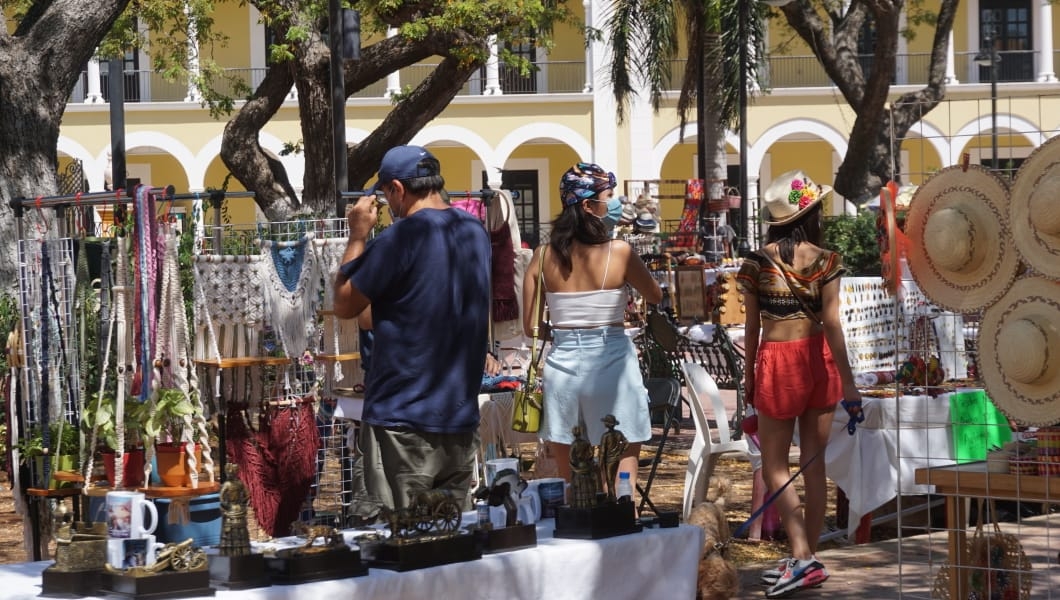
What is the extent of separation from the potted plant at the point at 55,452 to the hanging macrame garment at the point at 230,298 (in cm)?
98

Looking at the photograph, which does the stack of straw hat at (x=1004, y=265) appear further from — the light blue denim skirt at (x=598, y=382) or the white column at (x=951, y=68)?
the white column at (x=951, y=68)

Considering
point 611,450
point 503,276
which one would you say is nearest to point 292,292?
point 503,276

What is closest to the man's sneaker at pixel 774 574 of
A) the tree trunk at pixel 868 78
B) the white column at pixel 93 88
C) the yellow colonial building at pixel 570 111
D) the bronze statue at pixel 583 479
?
the bronze statue at pixel 583 479

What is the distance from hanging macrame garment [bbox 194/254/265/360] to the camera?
7.43 metres

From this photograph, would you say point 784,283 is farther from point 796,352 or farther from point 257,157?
point 257,157

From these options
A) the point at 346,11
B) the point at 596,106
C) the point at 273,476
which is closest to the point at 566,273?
the point at 273,476

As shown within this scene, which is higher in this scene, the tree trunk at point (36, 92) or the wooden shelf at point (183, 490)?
the tree trunk at point (36, 92)

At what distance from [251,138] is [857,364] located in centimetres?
864

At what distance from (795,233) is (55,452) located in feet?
9.99

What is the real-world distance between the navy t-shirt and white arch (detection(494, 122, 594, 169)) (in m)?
32.6

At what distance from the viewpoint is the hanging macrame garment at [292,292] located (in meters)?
7.55

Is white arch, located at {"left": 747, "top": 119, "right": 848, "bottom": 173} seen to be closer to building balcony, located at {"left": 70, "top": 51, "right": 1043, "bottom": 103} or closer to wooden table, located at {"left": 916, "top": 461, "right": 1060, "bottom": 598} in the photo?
building balcony, located at {"left": 70, "top": 51, "right": 1043, "bottom": 103}

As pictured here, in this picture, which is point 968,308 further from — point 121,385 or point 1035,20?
point 1035,20

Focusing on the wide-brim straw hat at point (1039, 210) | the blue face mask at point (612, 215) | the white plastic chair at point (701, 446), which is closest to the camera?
the wide-brim straw hat at point (1039, 210)
